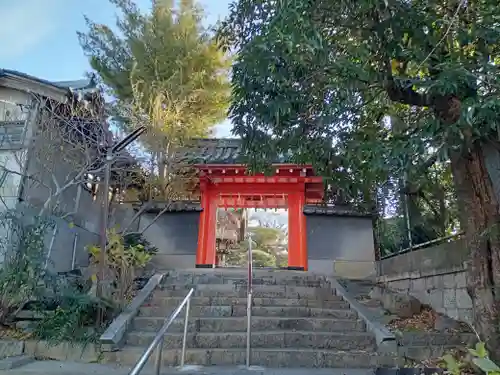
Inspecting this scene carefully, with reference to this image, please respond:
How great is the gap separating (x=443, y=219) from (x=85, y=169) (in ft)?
20.6

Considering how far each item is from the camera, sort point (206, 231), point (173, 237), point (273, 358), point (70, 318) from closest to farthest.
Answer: point (273, 358) < point (70, 318) < point (206, 231) < point (173, 237)

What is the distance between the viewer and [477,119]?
3121mm

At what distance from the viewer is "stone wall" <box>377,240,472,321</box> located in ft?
16.6

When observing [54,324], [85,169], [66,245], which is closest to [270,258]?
[66,245]

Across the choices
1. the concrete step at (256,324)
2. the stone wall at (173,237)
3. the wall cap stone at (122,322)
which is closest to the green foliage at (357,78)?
the concrete step at (256,324)

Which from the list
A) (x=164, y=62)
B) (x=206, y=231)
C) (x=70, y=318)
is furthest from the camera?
(x=164, y=62)

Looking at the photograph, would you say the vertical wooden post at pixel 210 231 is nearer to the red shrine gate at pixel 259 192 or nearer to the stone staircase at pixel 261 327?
the red shrine gate at pixel 259 192

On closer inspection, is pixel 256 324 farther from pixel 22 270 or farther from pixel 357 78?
pixel 357 78

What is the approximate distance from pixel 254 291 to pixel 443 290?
2.90 m

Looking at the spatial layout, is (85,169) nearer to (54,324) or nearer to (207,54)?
(54,324)

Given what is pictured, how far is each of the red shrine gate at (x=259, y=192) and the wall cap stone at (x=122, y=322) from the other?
134 inches

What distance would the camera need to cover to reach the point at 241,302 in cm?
583

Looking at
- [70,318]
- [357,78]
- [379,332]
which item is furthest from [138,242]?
[357,78]

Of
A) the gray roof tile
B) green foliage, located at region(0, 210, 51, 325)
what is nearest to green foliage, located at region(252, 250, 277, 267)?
the gray roof tile
